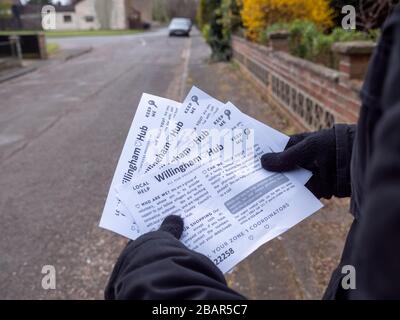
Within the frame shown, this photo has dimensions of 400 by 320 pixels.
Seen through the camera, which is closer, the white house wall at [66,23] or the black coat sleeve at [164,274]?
the black coat sleeve at [164,274]

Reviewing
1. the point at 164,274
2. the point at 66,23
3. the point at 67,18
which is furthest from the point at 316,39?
the point at 66,23

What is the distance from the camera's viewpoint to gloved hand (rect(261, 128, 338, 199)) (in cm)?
131

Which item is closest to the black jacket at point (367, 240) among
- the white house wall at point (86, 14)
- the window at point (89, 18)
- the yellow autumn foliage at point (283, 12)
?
the yellow autumn foliage at point (283, 12)

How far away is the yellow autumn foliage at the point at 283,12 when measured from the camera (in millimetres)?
7645

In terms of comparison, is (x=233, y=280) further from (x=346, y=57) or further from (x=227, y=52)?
(x=227, y=52)

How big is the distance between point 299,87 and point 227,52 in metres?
9.41

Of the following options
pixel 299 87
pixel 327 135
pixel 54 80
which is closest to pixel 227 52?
pixel 54 80

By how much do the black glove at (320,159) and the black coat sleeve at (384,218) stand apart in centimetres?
78

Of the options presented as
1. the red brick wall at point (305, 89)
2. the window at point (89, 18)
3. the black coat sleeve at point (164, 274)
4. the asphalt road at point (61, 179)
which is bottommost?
the asphalt road at point (61, 179)

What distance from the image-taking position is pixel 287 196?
1.26 meters

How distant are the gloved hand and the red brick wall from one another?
248cm

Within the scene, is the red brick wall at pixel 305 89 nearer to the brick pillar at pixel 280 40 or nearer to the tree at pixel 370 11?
the brick pillar at pixel 280 40
